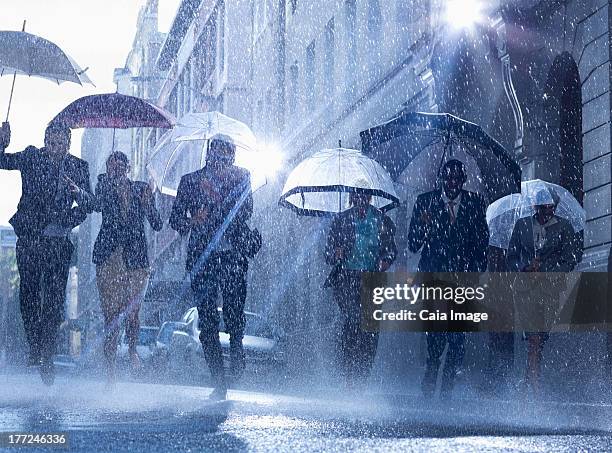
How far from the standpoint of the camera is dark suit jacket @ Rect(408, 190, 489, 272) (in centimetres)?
939

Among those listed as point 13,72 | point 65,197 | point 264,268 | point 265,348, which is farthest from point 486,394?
point 264,268

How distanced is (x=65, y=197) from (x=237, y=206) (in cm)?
114

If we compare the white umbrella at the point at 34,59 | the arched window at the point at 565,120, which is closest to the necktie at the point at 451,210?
the white umbrella at the point at 34,59

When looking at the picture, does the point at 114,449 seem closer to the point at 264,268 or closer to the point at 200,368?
the point at 200,368

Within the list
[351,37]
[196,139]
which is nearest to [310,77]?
[351,37]

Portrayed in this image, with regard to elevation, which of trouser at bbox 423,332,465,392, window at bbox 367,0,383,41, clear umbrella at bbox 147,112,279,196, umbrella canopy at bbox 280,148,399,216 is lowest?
trouser at bbox 423,332,465,392

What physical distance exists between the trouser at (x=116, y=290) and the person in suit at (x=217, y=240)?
0.58 m

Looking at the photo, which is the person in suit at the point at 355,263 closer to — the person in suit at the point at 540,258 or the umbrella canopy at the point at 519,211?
the person in suit at the point at 540,258

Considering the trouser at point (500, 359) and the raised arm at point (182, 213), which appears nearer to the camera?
the raised arm at point (182, 213)

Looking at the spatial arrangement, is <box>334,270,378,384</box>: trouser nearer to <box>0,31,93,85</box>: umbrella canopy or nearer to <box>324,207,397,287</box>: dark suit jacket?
<box>324,207,397,287</box>: dark suit jacket

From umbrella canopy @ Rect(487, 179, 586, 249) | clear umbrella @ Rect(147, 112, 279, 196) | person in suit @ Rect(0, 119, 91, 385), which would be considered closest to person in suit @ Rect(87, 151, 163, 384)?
person in suit @ Rect(0, 119, 91, 385)

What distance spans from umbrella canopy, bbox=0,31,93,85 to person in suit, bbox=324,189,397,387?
9.07 ft

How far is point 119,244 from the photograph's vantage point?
9.10 metres

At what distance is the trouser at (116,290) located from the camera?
911cm
